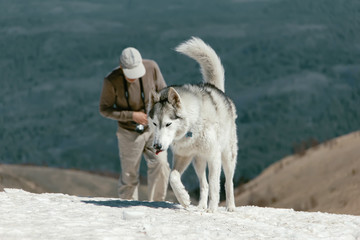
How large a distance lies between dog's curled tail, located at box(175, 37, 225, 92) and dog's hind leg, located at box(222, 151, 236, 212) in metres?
1.07

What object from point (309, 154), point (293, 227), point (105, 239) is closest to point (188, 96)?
point (293, 227)

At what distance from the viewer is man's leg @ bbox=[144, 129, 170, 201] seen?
1038cm

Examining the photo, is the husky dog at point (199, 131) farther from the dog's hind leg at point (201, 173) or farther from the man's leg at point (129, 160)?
the man's leg at point (129, 160)

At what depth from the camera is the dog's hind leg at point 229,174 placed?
9.84 m

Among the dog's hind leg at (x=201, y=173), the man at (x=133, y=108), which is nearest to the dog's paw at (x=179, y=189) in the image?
the dog's hind leg at (x=201, y=173)

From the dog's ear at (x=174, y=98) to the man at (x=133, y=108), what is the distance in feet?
5.62

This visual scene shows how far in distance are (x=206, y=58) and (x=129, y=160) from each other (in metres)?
2.05

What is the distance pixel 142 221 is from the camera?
7.26 metres

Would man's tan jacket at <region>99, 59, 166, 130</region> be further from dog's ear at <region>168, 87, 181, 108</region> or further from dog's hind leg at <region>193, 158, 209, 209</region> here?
dog's ear at <region>168, 87, 181, 108</region>

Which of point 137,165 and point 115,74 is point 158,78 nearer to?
point 115,74

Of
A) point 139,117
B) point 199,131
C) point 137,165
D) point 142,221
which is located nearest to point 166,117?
point 199,131

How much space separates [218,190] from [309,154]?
28102 mm

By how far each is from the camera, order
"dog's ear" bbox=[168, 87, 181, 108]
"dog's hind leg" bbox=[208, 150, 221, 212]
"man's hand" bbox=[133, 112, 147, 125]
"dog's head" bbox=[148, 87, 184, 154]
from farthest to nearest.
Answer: "man's hand" bbox=[133, 112, 147, 125] → "dog's hind leg" bbox=[208, 150, 221, 212] → "dog's ear" bbox=[168, 87, 181, 108] → "dog's head" bbox=[148, 87, 184, 154]

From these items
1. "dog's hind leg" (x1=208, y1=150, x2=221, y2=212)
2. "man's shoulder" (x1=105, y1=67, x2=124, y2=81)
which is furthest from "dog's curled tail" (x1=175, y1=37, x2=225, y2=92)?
"dog's hind leg" (x1=208, y1=150, x2=221, y2=212)
